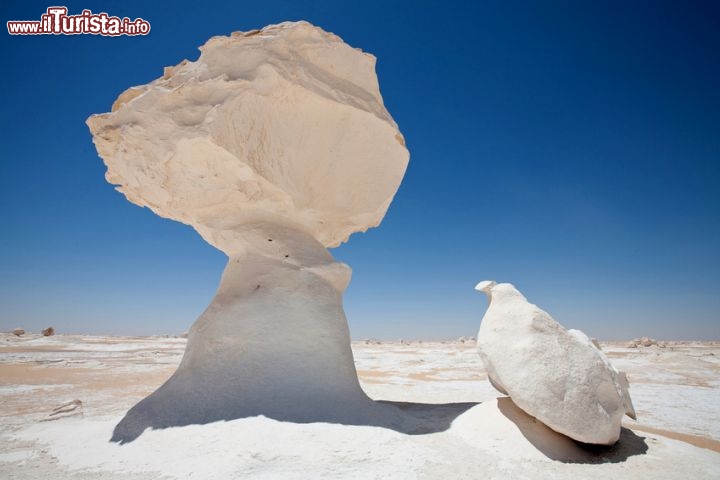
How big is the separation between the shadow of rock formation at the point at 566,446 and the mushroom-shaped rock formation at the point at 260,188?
1631 mm

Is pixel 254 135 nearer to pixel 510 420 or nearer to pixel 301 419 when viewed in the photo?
pixel 301 419

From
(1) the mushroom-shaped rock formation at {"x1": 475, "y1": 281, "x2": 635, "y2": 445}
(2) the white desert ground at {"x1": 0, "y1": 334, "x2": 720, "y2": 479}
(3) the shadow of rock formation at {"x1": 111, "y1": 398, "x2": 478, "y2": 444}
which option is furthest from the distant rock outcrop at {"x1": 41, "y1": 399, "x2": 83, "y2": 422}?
(1) the mushroom-shaped rock formation at {"x1": 475, "y1": 281, "x2": 635, "y2": 445}

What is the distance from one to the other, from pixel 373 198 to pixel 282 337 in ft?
9.90

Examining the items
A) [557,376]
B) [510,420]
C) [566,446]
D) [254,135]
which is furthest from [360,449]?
[254,135]

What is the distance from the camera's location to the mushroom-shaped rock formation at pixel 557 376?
4.23m

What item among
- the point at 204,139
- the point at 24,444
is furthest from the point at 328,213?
the point at 24,444

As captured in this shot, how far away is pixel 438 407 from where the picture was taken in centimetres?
641

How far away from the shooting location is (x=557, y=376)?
4309 millimetres

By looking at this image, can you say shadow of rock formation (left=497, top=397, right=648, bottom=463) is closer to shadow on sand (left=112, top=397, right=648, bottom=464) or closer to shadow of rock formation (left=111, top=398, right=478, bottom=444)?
shadow on sand (left=112, top=397, right=648, bottom=464)

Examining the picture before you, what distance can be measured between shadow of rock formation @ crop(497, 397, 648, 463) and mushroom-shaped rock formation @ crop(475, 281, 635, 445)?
0.57ft

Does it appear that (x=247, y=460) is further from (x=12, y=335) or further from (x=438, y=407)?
(x=12, y=335)

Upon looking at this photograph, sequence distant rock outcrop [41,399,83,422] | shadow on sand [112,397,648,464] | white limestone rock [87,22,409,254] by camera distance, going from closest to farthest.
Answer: shadow on sand [112,397,648,464]
white limestone rock [87,22,409,254]
distant rock outcrop [41,399,83,422]

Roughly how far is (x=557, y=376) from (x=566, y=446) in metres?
0.85

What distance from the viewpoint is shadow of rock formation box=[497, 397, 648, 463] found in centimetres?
429
